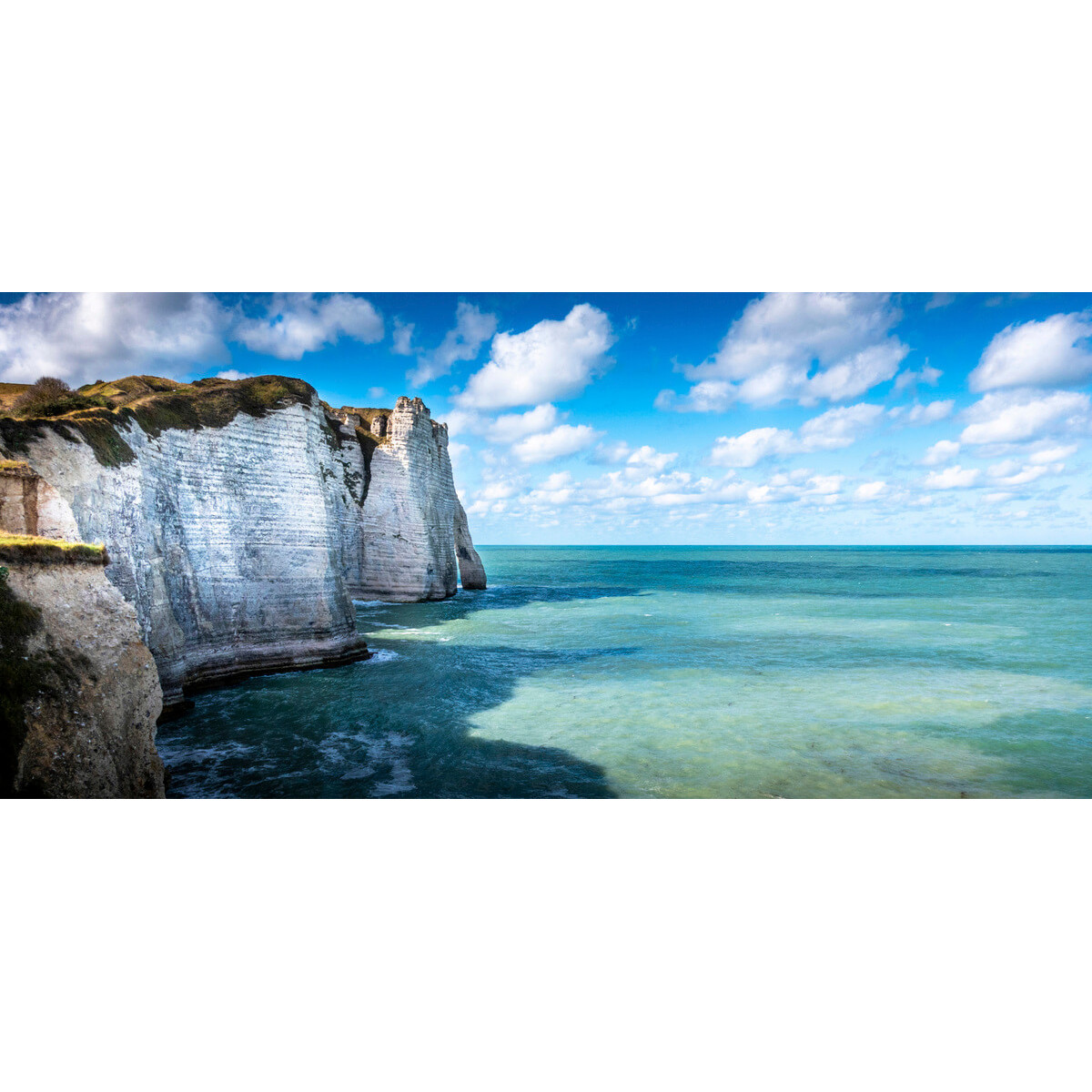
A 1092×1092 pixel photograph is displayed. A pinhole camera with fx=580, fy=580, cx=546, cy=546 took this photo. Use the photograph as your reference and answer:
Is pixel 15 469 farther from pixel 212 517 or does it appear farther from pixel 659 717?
pixel 659 717

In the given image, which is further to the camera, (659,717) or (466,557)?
(466,557)

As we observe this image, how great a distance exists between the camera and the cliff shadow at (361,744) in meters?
7.96

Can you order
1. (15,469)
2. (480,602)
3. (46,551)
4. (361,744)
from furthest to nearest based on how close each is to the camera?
(480,602)
(361,744)
(15,469)
(46,551)

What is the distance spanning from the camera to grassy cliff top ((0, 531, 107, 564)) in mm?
5309

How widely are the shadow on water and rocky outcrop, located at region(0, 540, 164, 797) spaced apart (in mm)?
2457

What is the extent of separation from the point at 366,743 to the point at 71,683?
499 centimetres

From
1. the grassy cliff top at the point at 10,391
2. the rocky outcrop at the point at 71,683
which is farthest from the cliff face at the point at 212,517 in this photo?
the rocky outcrop at the point at 71,683

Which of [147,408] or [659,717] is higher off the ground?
[147,408]

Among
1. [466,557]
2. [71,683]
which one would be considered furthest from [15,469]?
[466,557]

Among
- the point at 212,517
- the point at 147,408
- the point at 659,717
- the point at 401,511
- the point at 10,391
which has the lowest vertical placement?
the point at 659,717

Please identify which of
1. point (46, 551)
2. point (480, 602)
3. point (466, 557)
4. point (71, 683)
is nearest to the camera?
point (71, 683)

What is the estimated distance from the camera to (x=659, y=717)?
1066 cm

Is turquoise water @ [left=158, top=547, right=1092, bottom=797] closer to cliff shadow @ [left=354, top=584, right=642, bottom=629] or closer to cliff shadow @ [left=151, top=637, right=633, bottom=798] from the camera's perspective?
cliff shadow @ [left=151, top=637, right=633, bottom=798]

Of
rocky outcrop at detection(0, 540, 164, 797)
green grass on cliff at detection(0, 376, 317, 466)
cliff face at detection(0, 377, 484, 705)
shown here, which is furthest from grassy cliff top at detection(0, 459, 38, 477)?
rocky outcrop at detection(0, 540, 164, 797)
